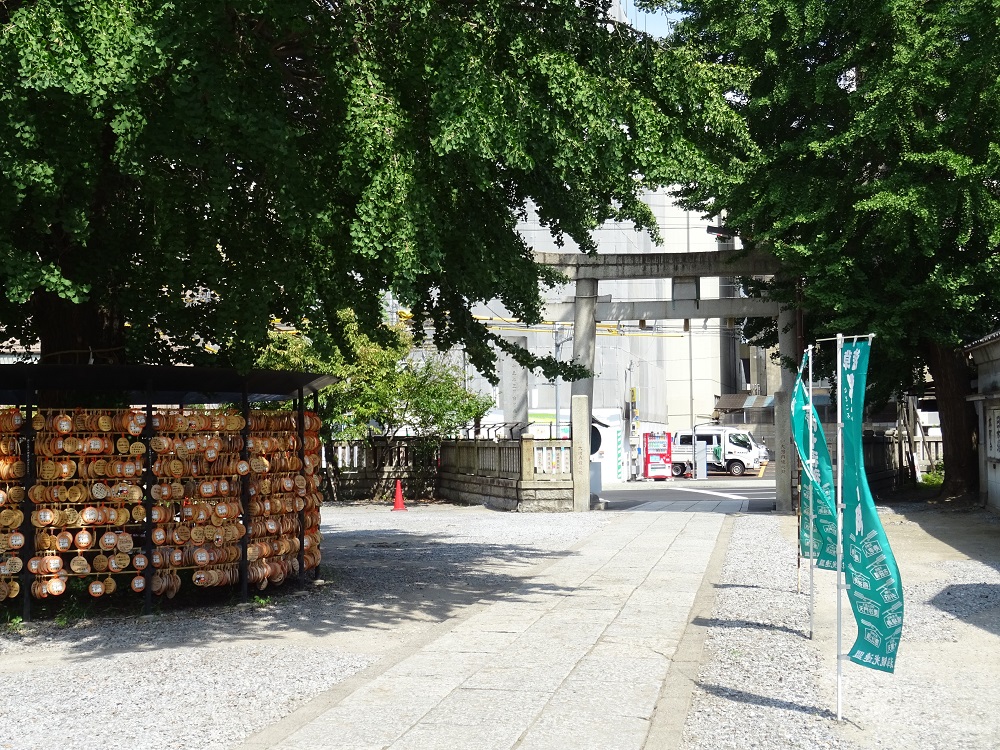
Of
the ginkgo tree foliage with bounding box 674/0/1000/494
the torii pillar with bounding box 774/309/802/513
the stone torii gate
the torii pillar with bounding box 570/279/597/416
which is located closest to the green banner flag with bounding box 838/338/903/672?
the ginkgo tree foliage with bounding box 674/0/1000/494

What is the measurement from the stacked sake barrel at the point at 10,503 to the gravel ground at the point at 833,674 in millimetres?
6441

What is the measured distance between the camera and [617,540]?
1819 cm

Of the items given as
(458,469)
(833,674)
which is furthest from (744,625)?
(458,469)

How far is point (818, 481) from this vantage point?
8.98 meters

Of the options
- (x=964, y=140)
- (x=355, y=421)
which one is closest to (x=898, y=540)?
(x=964, y=140)

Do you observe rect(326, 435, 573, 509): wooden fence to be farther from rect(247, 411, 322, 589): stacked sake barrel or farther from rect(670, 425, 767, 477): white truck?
rect(670, 425, 767, 477): white truck

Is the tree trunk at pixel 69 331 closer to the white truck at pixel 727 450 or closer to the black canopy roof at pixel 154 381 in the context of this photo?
the black canopy roof at pixel 154 381

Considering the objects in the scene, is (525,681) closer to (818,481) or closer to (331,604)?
(818,481)

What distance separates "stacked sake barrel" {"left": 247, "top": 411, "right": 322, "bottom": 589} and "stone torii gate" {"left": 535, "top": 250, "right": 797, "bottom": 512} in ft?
41.2

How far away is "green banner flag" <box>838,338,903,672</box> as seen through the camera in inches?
257

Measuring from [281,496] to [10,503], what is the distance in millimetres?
2769

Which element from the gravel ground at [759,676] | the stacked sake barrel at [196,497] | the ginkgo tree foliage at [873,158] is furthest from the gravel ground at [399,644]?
the ginkgo tree foliage at [873,158]

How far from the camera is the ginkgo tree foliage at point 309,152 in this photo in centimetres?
861

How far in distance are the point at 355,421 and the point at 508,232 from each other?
753 inches
